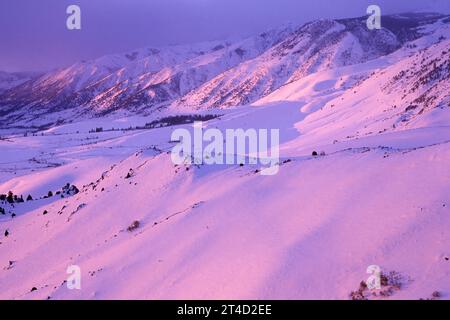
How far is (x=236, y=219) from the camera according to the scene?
80.4ft

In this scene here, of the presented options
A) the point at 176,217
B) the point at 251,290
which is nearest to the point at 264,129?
the point at 176,217

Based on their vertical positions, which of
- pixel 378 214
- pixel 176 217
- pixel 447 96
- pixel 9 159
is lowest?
pixel 9 159

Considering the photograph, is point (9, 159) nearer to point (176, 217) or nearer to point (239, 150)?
point (239, 150)

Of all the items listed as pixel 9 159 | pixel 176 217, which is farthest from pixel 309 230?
pixel 9 159

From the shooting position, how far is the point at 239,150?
265ft

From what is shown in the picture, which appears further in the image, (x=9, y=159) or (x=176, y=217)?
(x=9, y=159)

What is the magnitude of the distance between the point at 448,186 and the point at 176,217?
14.9m

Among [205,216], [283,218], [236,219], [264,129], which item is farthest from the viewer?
[264,129]

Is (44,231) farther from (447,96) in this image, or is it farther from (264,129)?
(264,129)

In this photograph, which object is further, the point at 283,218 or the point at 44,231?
the point at 44,231

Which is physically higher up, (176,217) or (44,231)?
(176,217)

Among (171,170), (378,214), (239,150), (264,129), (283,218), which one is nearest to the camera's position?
(378,214)

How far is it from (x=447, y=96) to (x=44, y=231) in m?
51.0
